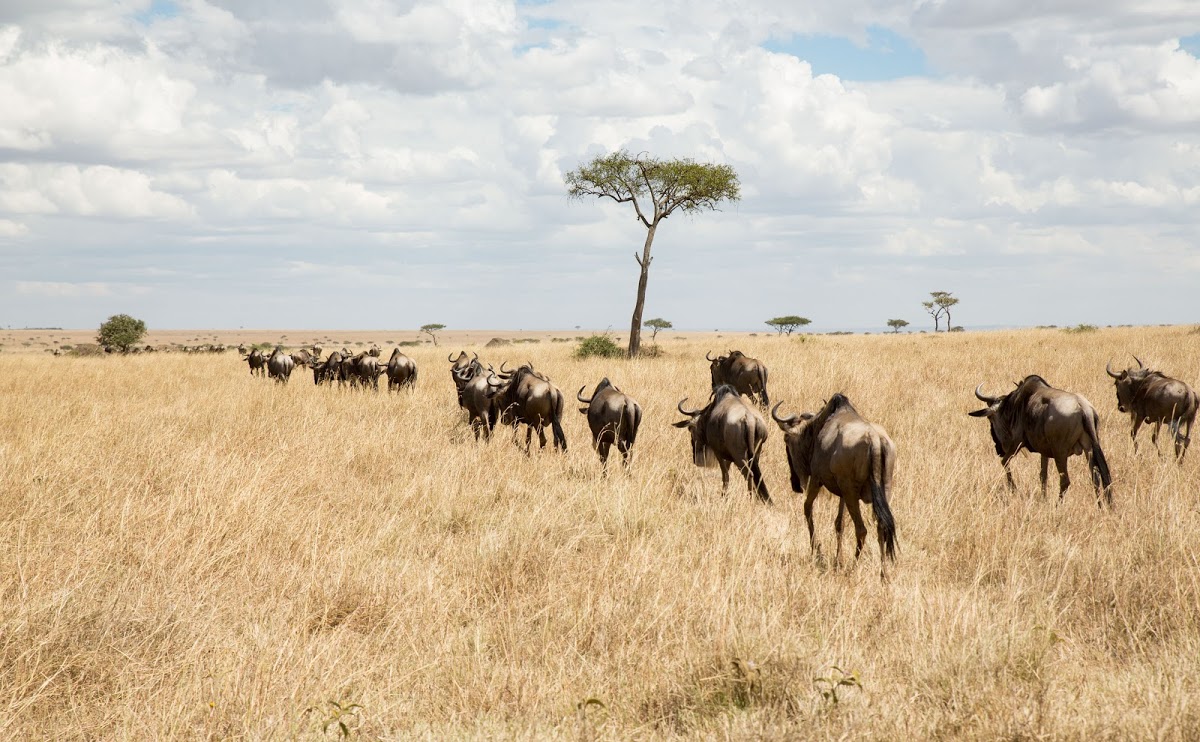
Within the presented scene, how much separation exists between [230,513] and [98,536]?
0.91m

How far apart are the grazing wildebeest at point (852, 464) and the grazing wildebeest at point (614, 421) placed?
137 inches

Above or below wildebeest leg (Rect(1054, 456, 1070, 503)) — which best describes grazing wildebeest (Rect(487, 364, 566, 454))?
above

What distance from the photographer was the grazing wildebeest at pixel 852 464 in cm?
525

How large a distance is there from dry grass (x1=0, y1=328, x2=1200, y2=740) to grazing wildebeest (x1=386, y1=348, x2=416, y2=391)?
7.58m

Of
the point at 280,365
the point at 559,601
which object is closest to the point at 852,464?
the point at 559,601

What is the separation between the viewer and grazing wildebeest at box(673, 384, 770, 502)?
296 inches

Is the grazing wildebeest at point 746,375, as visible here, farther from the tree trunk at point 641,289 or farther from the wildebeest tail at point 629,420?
the tree trunk at point 641,289

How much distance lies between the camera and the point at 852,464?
5.30 metres

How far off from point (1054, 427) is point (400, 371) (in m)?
12.8

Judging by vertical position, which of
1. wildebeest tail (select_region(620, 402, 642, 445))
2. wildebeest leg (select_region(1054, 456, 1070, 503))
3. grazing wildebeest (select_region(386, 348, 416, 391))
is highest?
grazing wildebeest (select_region(386, 348, 416, 391))

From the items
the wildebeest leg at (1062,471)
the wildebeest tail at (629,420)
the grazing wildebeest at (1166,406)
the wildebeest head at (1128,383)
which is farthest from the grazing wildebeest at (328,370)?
the wildebeest leg at (1062,471)

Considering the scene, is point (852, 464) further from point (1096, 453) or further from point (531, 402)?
point (531, 402)

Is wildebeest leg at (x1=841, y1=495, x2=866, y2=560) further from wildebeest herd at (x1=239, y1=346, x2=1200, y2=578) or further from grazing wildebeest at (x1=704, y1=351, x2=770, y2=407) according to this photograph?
grazing wildebeest at (x1=704, y1=351, x2=770, y2=407)

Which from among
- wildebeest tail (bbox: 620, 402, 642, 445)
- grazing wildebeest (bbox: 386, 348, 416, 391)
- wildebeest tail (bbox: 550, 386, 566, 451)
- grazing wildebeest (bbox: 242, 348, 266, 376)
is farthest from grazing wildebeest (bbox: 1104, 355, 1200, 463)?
grazing wildebeest (bbox: 242, 348, 266, 376)
